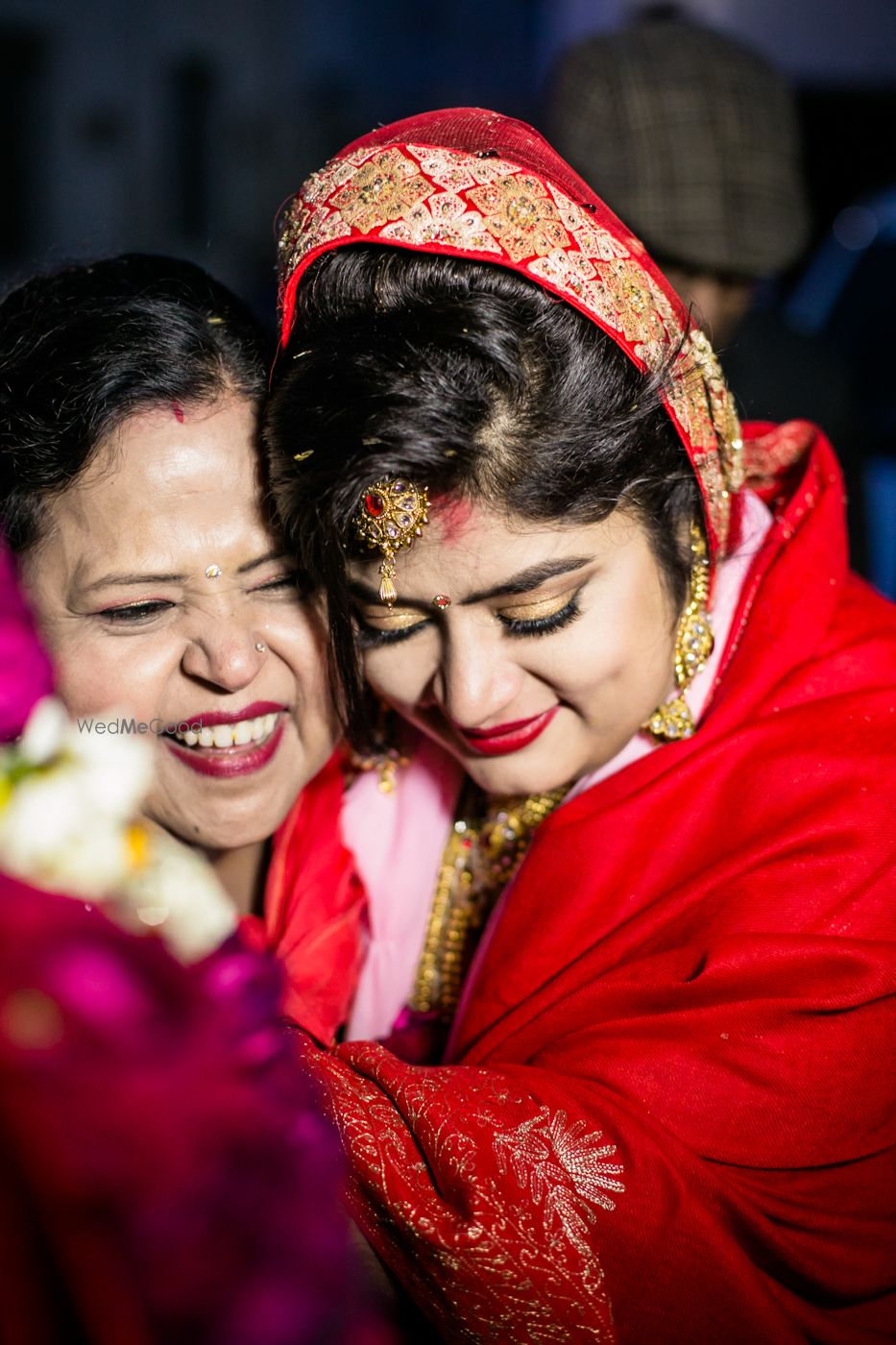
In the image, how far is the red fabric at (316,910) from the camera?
1.49 metres

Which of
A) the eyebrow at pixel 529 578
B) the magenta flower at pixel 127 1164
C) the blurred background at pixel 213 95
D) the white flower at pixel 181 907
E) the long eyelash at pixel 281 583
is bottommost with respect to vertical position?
the blurred background at pixel 213 95

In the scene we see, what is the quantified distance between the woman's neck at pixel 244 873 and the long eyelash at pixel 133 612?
48 cm

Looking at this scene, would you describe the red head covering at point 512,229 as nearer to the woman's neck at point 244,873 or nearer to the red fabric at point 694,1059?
the red fabric at point 694,1059

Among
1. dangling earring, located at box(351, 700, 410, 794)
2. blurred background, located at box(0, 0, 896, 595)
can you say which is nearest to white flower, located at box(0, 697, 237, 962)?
dangling earring, located at box(351, 700, 410, 794)

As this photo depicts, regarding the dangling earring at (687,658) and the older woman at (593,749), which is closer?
the older woman at (593,749)

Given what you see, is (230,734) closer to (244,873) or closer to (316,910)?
(316,910)

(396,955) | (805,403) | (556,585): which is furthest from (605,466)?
(805,403)

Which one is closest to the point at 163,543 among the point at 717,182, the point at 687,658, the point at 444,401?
the point at 444,401

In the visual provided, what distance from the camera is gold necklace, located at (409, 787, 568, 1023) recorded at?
164cm

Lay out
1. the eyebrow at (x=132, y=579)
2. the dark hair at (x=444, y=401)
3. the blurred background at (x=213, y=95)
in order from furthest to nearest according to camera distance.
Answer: the blurred background at (x=213, y=95) < the eyebrow at (x=132, y=579) < the dark hair at (x=444, y=401)

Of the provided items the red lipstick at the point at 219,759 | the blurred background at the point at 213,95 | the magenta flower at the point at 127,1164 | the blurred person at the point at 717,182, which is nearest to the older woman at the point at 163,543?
the red lipstick at the point at 219,759

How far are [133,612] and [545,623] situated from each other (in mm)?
440

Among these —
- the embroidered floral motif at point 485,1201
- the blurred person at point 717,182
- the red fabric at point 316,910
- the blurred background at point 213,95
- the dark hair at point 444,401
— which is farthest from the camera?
the blurred background at point 213,95

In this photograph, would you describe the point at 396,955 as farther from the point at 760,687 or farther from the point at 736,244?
the point at 736,244
